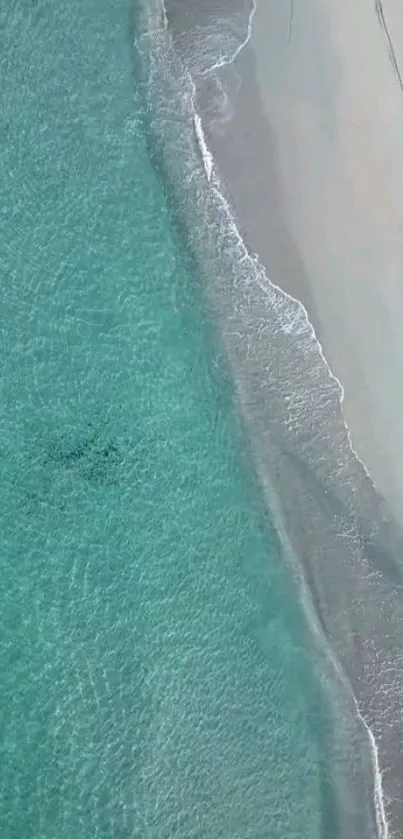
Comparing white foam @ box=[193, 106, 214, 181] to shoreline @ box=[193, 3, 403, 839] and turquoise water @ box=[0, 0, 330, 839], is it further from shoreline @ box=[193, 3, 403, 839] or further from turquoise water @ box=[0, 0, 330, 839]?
turquoise water @ box=[0, 0, 330, 839]

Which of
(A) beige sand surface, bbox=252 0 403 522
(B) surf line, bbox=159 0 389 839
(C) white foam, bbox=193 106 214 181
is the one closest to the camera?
(B) surf line, bbox=159 0 389 839

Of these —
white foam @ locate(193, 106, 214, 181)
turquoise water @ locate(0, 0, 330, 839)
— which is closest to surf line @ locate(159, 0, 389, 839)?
white foam @ locate(193, 106, 214, 181)

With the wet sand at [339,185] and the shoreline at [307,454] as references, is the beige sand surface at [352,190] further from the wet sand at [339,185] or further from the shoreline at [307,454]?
the shoreline at [307,454]

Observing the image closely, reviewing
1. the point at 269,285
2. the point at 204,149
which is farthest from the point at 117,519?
the point at 204,149

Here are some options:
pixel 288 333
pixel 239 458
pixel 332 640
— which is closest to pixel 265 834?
pixel 332 640

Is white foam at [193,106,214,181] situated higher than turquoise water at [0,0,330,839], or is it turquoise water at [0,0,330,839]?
white foam at [193,106,214,181]

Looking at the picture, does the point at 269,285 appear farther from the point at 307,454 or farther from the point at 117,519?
the point at 117,519
